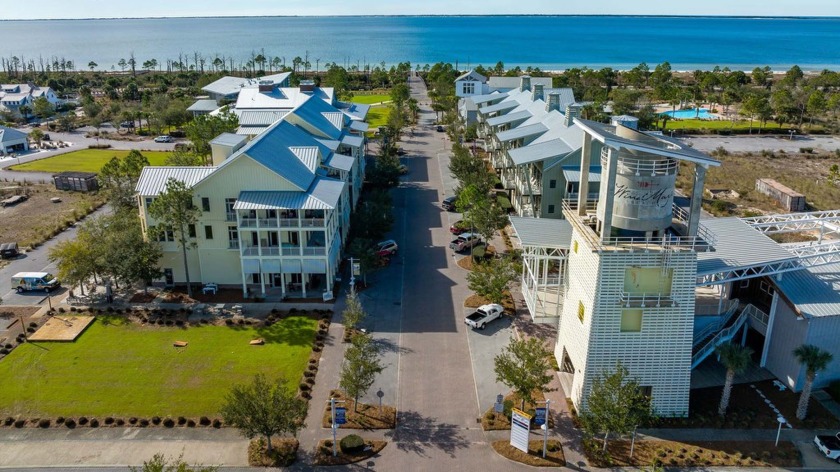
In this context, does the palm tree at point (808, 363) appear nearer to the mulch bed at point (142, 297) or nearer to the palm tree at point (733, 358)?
the palm tree at point (733, 358)

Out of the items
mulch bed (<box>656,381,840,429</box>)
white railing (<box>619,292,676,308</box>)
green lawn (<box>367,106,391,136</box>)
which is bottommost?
mulch bed (<box>656,381,840,429</box>)

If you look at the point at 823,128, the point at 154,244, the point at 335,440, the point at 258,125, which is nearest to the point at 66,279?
the point at 154,244

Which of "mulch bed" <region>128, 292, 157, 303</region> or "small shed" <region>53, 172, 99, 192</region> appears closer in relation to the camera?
"mulch bed" <region>128, 292, 157, 303</region>

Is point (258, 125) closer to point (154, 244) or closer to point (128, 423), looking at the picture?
point (154, 244)

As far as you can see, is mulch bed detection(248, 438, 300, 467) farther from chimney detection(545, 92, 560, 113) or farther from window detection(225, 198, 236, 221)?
chimney detection(545, 92, 560, 113)

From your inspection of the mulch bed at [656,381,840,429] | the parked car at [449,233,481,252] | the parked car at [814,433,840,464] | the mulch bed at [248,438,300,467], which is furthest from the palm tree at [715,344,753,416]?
the parked car at [449,233,481,252]

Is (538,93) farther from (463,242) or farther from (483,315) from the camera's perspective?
(483,315)

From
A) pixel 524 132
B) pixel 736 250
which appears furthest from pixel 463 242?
pixel 736 250
